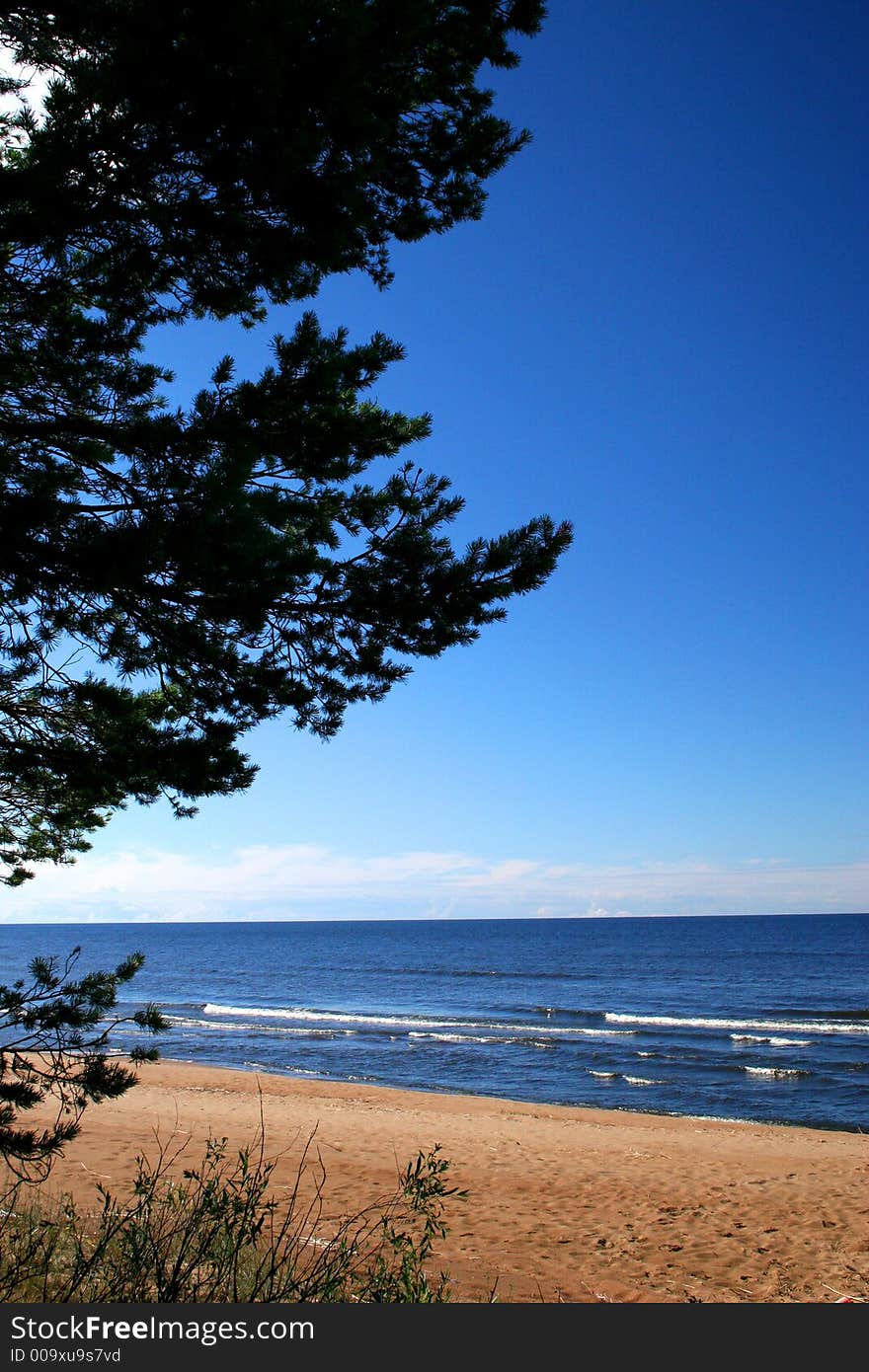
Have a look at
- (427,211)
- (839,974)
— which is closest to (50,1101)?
(427,211)

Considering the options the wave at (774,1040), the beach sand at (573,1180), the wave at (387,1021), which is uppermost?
the beach sand at (573,1180)

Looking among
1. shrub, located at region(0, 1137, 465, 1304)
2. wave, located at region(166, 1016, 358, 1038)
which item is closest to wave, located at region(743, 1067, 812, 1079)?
wave, located at region(166, 1016, 358, 1038)

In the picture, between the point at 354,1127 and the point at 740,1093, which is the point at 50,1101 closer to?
the point at 354,1127

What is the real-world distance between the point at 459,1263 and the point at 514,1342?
5241 millimetres

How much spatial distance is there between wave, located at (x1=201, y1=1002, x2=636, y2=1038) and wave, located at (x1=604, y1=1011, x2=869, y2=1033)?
2.50 m

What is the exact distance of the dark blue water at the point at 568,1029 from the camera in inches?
829

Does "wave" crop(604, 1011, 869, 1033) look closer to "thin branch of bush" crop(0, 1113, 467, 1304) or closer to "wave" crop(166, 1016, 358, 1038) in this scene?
"wave" crop(166, 1016, 358, 1038)

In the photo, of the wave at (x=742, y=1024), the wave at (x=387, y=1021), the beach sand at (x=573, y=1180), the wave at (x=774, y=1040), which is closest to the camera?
the beach sand at (x=573, y=1180)

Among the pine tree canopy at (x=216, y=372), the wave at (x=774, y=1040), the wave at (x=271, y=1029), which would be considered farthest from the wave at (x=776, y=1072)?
the pine tree canopy at (x=216, y=372)

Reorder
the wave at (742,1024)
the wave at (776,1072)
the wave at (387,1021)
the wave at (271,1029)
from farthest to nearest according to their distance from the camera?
the wave at (387,1021), the wave at (271,1029), the wave at (742,1024), the wave at (776,1072)

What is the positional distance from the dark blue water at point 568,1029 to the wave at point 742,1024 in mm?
101

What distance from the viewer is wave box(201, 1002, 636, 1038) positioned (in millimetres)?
30281

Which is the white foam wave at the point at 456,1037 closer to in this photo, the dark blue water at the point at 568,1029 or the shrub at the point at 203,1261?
the dark blue water at the point at 568,1029

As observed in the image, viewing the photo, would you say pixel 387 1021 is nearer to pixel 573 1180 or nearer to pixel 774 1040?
pixel 774 1040
